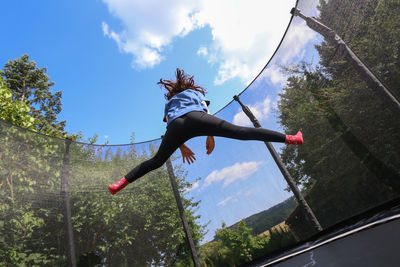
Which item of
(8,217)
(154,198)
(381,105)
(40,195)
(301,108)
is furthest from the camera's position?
(154,198)

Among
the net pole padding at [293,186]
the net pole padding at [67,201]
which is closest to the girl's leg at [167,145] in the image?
the net pole padding at [293,186]

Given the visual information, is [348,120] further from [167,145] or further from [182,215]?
[182,215]

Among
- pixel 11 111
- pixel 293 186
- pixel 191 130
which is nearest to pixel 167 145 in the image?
pixel 191 130

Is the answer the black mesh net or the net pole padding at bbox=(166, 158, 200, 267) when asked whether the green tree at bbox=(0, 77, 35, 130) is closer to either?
the black mesh net

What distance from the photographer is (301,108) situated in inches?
57.9

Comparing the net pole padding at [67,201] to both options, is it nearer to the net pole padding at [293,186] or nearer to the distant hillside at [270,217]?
the distant hillside at [270,217]

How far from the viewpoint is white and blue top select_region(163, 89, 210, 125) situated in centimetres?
106

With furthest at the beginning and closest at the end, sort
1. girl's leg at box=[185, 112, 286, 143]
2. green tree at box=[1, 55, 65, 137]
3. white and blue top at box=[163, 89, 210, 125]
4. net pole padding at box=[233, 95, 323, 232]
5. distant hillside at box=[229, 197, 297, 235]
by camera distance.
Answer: green tree at box=[1, 55, 65, 137] < distant hillside at box=[229, 197, 297, 235] < net pole padding at box=[233, 95, 323, 232] < white and blue top at box=[163, 89, 210, 125] < girl's leg at box=[185, 112, 286, 143]

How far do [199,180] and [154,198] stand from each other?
2.06ft

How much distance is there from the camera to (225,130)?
3.20 feet

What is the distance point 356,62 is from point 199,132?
0.97 m

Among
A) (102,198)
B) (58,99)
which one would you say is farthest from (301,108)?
(58,99)

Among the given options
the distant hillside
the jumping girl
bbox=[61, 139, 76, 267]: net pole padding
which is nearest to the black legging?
the jumping girl

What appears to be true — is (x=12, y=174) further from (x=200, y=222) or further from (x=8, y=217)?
(x=200, y=222)
